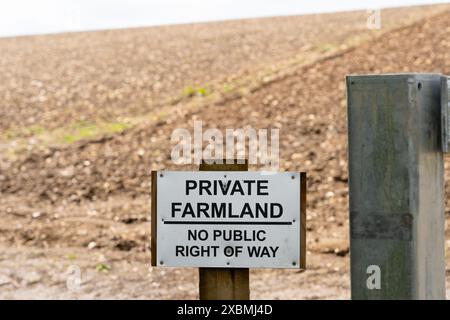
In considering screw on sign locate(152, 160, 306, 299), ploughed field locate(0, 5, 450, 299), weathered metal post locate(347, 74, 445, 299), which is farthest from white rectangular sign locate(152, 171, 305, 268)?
ploughed field locate(0, 5, 450, 299)

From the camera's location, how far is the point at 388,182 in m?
3.21

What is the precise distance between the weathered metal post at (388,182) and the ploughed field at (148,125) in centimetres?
456

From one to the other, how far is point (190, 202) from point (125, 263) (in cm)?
556

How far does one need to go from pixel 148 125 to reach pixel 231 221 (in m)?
10.2

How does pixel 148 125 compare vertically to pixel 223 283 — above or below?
above

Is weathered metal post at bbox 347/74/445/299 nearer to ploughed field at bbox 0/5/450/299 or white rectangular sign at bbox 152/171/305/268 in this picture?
white rectangular sign at bbox 152/171/305/268

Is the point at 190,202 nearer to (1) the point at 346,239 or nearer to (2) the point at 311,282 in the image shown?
(2) the point at 311,282

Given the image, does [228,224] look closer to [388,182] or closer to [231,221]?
[231,221]

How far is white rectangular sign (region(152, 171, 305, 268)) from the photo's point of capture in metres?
3.49

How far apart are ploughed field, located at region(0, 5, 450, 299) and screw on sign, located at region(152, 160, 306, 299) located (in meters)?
4.38

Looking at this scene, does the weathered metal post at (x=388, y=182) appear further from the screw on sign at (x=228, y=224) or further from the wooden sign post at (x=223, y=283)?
the wooden sign post at (x=223, y=283)

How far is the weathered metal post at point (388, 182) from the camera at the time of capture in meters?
3.21

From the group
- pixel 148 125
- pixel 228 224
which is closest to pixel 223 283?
pixel 228 224

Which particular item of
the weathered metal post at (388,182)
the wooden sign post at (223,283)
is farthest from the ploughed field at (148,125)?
the weathered metal post at (388,182)
